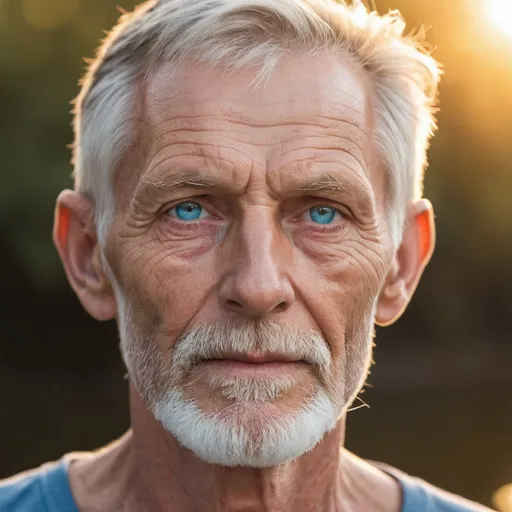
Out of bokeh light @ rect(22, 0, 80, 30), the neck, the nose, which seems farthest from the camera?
bokeh light @ rect(22, 0, 80, 30)

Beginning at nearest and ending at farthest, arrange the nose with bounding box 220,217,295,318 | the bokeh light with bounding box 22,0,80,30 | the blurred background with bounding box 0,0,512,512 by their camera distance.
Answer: the nose with bounding box 220,217,295,318, the blurred background with bounding box 0,0,512,512, the bokeh light with bounding box 22,0,80,30

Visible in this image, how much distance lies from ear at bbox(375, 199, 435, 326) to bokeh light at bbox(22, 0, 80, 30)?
1000cm

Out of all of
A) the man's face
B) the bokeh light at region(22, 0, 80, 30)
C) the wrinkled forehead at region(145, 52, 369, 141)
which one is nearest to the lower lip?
the man's face

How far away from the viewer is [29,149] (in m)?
11.6

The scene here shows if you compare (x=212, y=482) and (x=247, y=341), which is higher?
(x=247, y=341)

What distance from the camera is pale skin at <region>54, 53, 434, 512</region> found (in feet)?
7.68

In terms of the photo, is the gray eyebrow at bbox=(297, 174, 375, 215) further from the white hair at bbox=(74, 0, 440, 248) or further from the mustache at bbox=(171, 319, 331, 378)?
the mustache at bbox=(171, 319, 331, 378)

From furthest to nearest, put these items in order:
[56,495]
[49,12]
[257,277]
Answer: [49,12], [56,495], [257,277]

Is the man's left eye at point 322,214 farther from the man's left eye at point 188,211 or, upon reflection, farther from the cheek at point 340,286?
the man's left eye at point 188,211

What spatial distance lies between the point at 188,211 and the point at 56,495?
0.90 m

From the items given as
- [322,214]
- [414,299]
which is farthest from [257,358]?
[414,299]

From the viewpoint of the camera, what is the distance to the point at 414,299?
14562 mm

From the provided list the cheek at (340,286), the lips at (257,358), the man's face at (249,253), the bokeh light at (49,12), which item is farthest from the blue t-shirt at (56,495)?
the bokeh light at (49,12)

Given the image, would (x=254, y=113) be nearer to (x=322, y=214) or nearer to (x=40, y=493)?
(x=322, y=214)
